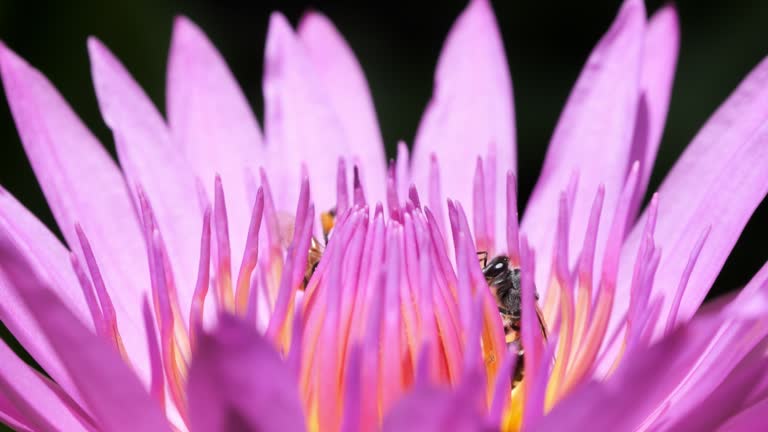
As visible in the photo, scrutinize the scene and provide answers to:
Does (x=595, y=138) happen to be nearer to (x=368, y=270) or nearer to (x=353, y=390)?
(x=368, y=270)

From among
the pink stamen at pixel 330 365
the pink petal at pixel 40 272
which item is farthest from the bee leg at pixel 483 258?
the pink petal at pixel 40 272

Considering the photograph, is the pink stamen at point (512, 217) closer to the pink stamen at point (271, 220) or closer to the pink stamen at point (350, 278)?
the pink stamen at point (350, 278)

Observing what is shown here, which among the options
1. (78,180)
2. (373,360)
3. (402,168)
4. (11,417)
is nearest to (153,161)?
(78,180)

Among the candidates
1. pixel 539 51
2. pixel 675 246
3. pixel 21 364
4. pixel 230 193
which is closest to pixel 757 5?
pixel 539 51

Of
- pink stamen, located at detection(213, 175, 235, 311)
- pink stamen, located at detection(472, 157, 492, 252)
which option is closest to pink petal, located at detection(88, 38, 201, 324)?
pink stamen, located at detection(213, 175, 235, 311)

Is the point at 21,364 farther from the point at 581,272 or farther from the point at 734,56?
the point at 734,56
